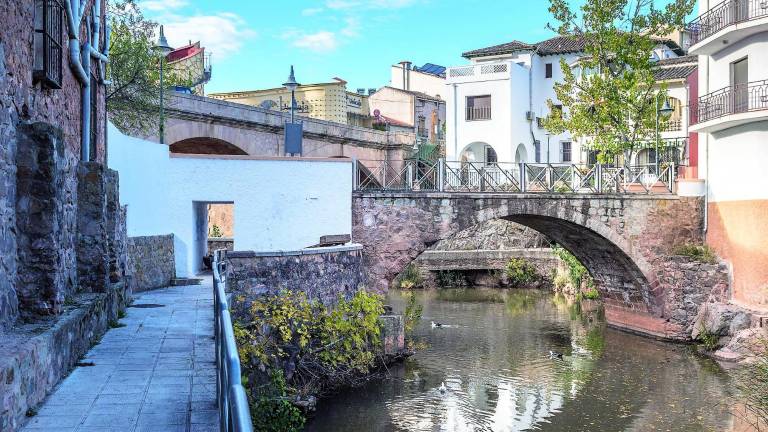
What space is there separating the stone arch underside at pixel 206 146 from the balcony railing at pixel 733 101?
14.7 meters

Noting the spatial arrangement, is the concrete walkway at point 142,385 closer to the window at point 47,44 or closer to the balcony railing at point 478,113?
the window at point 47,44

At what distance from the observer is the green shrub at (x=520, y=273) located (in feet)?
113

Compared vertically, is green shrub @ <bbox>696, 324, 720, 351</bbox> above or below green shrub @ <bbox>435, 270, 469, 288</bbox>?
below

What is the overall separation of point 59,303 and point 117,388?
126 centimetres

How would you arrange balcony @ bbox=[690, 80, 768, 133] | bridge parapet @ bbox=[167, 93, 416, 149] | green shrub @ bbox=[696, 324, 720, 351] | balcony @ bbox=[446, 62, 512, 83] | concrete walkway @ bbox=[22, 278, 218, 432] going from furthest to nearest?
1. balcony @ bbox=[446, 62, 512, 83]
2. bridge parapet @ bbox=[167, 93, 416, 149]
3. green shrub @ bbox=[696, 324, 720, 351]
4. balcony @ bbox=[690, 80, 768, 133]
5. concrete walkway @ bbox=[22, 278, 218, 432]

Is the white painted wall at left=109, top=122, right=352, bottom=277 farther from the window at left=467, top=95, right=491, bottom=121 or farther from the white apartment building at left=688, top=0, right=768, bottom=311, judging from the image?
the window at left=467, top=95, right=491, bottom=121

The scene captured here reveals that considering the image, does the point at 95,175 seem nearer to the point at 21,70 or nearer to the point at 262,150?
the point at 21,70

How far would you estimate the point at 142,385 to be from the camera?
23.8 feet

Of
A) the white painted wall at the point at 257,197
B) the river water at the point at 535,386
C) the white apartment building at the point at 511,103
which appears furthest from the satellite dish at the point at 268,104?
the white painted wall at the point at 257,197

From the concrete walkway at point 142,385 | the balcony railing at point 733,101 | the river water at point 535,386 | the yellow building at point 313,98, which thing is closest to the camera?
the concrete walkway at point 142,385

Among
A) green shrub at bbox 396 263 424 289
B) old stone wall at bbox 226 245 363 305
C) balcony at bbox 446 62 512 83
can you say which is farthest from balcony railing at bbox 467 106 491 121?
old stone wall at bbox 226 245 363 305

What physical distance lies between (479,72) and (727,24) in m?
19.9

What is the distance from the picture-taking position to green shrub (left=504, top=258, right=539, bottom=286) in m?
34.4

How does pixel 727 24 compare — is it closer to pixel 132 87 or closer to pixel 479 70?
pixel 132 87
